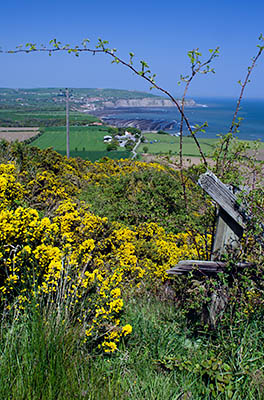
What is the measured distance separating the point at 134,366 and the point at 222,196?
62.3 inches

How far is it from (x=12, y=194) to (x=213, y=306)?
402cm

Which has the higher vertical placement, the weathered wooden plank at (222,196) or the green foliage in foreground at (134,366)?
the weathered wooden plank at (222,196)

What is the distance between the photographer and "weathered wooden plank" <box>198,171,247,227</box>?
2.79 meters

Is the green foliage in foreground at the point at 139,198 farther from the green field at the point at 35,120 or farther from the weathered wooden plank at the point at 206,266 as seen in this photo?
the green field at the point at 35,120

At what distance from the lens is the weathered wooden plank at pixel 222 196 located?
279 cm

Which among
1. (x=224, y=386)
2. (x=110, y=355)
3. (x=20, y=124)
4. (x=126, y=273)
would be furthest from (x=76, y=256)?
(x=20, y=124)

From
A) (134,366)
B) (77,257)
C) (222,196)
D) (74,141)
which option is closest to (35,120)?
(74,141)

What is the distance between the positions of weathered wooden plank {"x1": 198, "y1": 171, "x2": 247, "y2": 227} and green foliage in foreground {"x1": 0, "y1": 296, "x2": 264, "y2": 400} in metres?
0.93

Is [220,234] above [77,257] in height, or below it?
above

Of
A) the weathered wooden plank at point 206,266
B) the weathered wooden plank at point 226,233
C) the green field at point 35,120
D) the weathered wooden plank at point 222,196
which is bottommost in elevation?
the weathered wooden plank at point 206,266

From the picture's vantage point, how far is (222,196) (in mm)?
2836

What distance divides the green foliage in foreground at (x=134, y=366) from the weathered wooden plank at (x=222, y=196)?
3.05ft

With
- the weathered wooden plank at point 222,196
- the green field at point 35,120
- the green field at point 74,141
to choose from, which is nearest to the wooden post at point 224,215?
the weathered wooden plank at point 222,196

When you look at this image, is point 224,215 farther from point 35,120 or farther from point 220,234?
point 35,120
